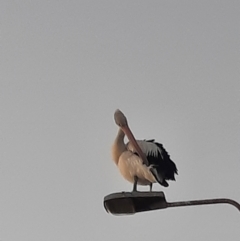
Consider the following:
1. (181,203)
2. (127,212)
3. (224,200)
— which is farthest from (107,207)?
(224,200)

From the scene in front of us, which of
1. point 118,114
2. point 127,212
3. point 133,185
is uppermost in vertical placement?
point 118,114

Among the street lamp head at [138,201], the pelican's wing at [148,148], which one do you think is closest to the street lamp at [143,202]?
the street lamp head at [138,201]

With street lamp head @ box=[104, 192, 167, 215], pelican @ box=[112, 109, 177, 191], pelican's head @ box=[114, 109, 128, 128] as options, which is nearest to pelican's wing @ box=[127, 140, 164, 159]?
pelican @ box=[112, 109, 177, 191]

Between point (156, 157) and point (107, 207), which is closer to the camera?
point (107, 207)

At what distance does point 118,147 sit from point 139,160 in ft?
0.60

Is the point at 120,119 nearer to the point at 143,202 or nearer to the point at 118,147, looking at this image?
the point at 118,147

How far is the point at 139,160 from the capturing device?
348 centimetres

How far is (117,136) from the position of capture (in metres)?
3.62

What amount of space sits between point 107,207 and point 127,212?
0.12m

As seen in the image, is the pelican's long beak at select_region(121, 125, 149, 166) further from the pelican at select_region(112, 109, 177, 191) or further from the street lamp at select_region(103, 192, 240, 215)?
the street lamp at select_region(103, 192, 240, 215)

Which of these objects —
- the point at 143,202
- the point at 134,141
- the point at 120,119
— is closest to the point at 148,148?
the point at 134,141

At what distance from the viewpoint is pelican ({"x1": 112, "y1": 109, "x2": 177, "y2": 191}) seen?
347 cm

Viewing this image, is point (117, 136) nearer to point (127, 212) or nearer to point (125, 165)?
point (125, 165)

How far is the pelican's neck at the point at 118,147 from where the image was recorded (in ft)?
11.8
